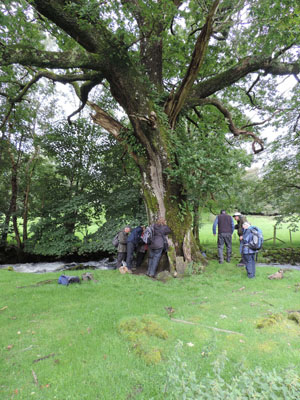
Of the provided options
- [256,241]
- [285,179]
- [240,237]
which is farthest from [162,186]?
[285,179]

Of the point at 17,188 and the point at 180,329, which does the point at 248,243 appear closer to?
the point at 180,329

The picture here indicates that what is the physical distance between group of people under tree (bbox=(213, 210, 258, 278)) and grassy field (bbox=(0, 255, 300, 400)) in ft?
3.22

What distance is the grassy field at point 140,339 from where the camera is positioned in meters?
2.58

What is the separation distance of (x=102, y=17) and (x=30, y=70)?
5.47m

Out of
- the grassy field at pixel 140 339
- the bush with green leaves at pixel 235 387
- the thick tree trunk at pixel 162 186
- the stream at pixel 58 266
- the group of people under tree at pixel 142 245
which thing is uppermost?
the thick tree trunk at pixel 162 186

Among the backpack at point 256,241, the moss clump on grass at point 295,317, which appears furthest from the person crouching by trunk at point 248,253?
the moss clump on grass at point 295,317

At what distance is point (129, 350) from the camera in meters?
3.35

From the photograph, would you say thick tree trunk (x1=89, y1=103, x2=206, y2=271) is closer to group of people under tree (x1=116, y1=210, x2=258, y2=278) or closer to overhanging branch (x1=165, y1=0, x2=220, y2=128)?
group of people under tree (x1=116, y1=210, x2=258, y2=278)

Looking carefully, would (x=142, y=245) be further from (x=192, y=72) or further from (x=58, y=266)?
(x=192, y=72)

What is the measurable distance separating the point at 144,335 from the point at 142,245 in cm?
598

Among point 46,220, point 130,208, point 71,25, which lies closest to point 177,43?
point 71,25

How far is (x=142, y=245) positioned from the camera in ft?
31.6

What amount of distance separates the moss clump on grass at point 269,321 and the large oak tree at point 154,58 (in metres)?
4.29

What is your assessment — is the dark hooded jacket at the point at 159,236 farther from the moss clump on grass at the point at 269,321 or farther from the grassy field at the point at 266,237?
the grassy field at the point at 266,237
